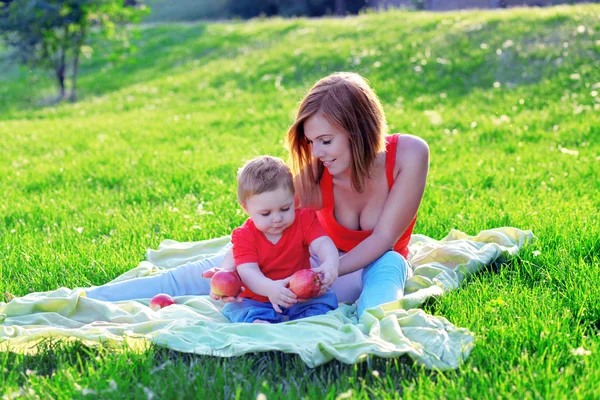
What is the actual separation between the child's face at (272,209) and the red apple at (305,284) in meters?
0.32

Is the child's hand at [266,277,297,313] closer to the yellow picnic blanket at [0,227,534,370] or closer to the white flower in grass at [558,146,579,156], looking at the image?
the yellow picnic blanket at [0,227,534,370]

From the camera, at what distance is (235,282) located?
385 cm

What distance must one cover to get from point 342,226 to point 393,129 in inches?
210

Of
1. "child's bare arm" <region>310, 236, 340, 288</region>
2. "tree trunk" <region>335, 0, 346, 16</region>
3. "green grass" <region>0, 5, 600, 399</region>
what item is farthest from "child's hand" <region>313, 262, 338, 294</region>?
"tree trunk" <region>335, 0, 346, 16</region>

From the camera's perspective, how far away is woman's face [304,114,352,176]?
3811mm

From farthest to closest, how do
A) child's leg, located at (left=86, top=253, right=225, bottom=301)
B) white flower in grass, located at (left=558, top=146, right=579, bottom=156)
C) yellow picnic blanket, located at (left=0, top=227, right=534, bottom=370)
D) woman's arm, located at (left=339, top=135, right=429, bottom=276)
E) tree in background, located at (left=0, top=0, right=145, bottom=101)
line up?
tree in background, located at (left=0, top=0, right=145, bottom=101), white flower in grass, located at (left=558, top=146, right=579, bottom=156), child's leg, located at (left=86, top=253, right=225, bottom=301), woman's arm, located at (left=339, top=135, right=429, bottom=276), yellow picnic blanket, located at (left=0, top=227, right=534, bottom=370)

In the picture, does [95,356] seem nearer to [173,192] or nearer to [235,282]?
[235,282]

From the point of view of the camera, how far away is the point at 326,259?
12.4 ft

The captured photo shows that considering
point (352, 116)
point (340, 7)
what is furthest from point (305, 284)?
point (340, 7)

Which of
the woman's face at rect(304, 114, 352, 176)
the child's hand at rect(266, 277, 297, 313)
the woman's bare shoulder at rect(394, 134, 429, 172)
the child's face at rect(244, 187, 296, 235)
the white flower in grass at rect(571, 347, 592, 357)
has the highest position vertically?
the woman's face at rect(304, 114, 352, 176)

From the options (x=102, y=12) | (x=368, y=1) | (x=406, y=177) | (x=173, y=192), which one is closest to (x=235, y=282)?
(x=406, y=177)

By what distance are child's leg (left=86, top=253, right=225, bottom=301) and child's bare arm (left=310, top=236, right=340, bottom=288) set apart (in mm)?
871

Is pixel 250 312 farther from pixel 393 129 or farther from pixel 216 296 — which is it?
pixel 393 129

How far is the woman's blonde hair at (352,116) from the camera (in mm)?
3789
